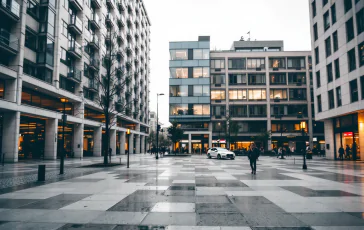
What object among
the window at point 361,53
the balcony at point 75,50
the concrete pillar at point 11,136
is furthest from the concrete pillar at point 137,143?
the window at point 361,53

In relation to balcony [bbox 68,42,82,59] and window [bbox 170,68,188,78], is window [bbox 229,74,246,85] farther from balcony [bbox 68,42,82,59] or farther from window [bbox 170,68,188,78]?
balcony [bbox 68,42,82,59]

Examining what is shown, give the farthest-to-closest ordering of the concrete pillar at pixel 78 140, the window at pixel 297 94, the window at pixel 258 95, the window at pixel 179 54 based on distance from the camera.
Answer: the window at pixel 258 95, the window at pixel 179 54, the window at pixel 297 94, the concrete pillar at pixel 78 140

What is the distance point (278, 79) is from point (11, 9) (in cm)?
5195

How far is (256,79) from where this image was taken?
57812 mm

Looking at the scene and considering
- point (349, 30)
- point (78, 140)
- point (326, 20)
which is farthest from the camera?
point (78, 140)

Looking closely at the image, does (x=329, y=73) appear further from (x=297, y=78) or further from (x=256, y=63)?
(x=256, y=63)

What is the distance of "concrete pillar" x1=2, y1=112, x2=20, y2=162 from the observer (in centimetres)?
2289

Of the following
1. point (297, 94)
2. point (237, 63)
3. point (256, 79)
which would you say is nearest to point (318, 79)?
point (256, 79)

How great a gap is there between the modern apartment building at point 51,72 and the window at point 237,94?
2616 cm

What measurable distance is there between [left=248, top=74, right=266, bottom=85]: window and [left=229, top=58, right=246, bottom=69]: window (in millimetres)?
2883

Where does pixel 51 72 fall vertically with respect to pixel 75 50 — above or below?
below

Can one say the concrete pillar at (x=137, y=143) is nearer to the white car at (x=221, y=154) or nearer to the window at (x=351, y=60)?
the white car at (x=221, y=154)

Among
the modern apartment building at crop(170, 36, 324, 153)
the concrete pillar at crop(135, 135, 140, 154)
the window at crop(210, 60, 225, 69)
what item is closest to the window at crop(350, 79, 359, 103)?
the modern apartment building at crop(170, 36, 324, 153)

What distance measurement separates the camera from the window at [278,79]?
57506 millimetres
